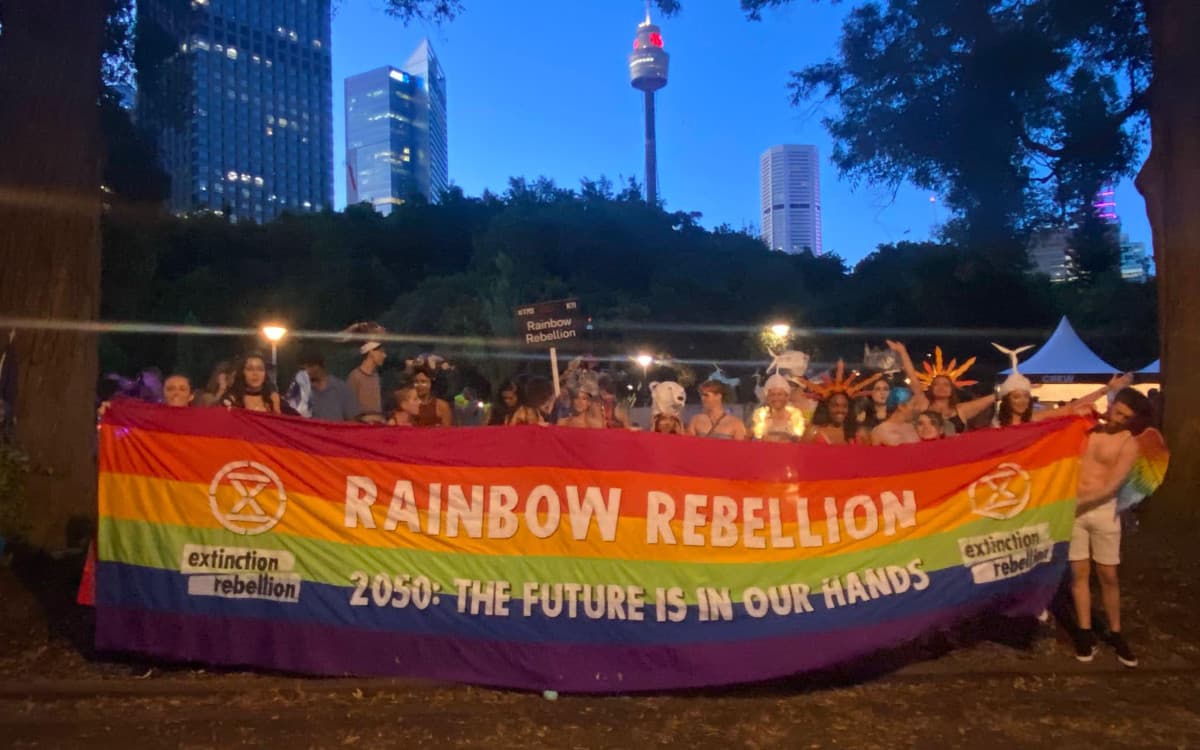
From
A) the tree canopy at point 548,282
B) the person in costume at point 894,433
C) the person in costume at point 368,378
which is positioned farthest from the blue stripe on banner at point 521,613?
the tree canopy at point 548,282

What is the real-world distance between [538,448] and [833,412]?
2.92 meters

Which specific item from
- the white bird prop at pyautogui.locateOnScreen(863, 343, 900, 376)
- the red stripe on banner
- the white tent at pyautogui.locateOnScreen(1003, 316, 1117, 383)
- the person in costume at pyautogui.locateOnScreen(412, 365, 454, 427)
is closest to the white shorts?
the red stripe on banner

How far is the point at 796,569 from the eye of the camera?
511cm

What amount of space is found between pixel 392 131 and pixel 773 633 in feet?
478

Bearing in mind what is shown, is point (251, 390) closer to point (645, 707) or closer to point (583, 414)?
point (583, 414)

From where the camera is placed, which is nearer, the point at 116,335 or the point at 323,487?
the point at 323,487

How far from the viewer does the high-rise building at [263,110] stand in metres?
129

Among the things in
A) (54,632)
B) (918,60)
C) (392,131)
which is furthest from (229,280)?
(392,131)

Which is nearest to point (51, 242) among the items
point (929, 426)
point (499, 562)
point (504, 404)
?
point (504, 404)

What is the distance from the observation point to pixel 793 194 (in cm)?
15712

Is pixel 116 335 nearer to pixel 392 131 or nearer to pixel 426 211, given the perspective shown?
pixel 426 211

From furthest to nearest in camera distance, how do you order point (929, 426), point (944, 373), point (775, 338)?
point (775, 338) < point (944, 373) < point (929, 426)

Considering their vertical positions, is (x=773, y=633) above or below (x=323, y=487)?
below

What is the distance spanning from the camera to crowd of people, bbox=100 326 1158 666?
562 centimetres
